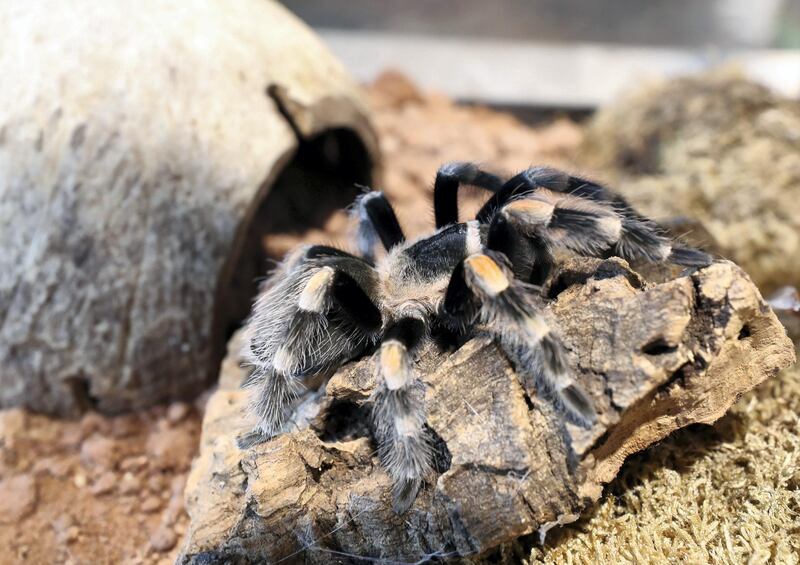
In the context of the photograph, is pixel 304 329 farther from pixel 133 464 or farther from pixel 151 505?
pixel 133 464

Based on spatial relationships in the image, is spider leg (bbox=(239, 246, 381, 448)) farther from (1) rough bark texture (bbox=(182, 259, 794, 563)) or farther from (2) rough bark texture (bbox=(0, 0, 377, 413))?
(2) rough bark texture (bbox=(0, 0, 377, 413))

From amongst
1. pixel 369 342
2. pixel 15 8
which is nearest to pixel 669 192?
pixel 369 342

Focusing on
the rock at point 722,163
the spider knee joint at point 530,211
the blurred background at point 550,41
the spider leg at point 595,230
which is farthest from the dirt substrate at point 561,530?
the blurred background at point 550,41

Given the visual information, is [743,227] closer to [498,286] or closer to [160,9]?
[498,286]

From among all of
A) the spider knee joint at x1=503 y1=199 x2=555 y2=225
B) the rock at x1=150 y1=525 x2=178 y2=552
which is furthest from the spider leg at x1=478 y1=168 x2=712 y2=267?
the rock at x1=150 y1=525 x2=178 y2=552

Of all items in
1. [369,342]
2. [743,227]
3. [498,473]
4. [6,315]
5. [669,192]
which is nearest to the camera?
[498,473]

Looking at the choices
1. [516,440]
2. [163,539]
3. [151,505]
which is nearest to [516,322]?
[516,440]
